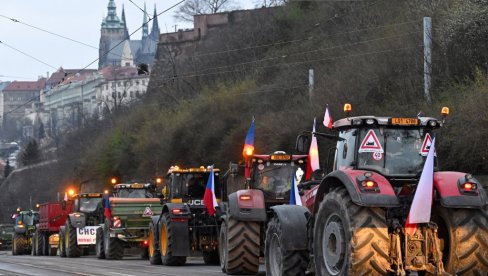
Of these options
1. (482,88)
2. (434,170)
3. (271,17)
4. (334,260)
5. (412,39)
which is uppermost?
(271,17)

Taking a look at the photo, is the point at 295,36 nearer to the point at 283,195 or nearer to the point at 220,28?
the point at 220,28

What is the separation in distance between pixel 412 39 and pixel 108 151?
4310 cm

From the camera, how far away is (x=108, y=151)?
83.2m

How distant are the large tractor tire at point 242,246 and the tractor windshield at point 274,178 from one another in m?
1.16

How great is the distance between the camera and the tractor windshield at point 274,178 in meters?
22.7

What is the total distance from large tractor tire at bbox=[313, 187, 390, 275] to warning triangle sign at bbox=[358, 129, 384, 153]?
97cm

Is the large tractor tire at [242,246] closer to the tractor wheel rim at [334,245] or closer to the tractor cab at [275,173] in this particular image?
the tractor cab at [275,173]

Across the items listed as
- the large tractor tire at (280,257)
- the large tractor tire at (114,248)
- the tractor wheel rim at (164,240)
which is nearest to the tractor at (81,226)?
the large tractor tire at (114,248)

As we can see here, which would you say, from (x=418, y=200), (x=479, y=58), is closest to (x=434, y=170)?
(x=418, y=200)

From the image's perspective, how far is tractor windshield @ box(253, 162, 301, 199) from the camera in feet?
74.5

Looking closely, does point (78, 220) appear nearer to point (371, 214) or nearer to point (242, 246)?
point (242, 246)

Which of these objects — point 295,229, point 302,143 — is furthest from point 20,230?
point 302,143

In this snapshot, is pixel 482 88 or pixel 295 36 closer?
pixel 482 88

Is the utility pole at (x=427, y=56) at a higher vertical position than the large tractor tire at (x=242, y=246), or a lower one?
higher
